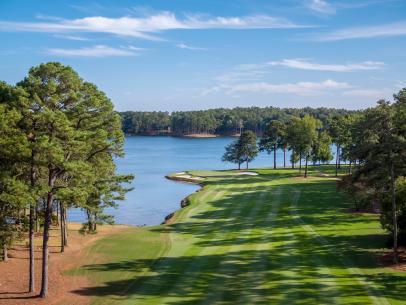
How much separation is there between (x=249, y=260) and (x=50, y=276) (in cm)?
1342

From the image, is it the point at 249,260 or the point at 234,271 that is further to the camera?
the point at 249,260

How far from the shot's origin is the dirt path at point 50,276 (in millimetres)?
26091

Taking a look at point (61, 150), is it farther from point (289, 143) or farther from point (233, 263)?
point (289, 143)

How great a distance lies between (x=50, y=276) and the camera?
30.7 metres

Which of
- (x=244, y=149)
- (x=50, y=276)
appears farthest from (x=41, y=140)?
(x=244, y=149)

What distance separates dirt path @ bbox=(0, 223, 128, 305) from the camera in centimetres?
2609

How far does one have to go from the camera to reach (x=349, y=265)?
3023 centimetres

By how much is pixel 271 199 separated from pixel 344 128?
3267cm

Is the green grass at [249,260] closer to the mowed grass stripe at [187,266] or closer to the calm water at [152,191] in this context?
the mowed grass stripe at [187,266]

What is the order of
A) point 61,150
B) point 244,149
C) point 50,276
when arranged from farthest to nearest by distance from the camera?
point 244,149
point 50,276
point 61,150

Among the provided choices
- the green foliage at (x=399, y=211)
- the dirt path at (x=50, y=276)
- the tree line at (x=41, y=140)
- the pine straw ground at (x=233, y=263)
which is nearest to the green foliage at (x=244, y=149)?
the pine straw ground at (x=233, y=263)

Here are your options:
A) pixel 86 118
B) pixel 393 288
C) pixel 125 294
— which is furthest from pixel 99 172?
pixel 393 288

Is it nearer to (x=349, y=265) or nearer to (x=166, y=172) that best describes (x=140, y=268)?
(x=349, y=265)

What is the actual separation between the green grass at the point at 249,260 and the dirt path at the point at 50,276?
1.14 m
